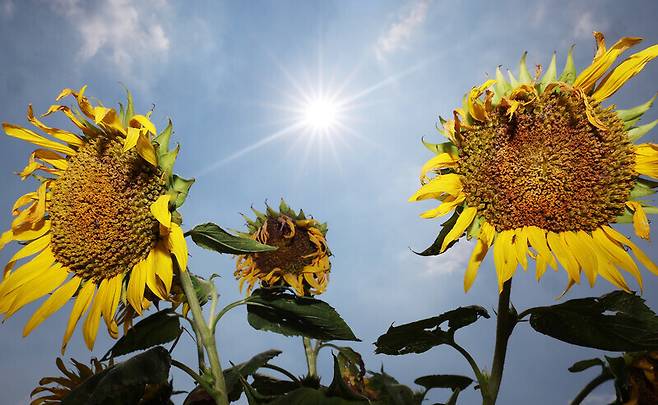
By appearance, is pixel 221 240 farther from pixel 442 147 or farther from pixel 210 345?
pixel 442 147

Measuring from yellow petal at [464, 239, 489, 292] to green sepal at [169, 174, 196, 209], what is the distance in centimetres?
161

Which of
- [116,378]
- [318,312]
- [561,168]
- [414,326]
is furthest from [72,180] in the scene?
[561,168]

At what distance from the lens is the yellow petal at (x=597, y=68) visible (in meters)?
3.22

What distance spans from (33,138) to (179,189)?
1.25 metres

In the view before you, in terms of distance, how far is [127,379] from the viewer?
272 centimetres

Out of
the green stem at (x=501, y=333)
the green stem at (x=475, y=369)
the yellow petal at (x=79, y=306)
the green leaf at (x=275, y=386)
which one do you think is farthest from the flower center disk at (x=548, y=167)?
the yellow petal at (x=79, y=306)

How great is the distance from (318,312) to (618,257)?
5.68ft

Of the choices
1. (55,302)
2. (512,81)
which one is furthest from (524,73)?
(55,302)

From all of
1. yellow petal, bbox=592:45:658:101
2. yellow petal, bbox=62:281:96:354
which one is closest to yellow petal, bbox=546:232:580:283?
yellow petal, bbox=592:45:658:101

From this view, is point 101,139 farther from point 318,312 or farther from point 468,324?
point 468,324

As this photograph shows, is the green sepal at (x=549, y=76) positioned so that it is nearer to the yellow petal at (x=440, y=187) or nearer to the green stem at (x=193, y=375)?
the yellow petal at (x=440, y=187)

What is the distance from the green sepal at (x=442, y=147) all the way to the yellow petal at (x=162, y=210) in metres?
1.50

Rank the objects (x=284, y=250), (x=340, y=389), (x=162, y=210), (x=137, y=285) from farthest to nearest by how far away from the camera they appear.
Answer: (x=284, y=250) → (x=137, y=285) → (x=162, y=210) → (x=340, y=389)

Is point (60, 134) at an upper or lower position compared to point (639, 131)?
upper
